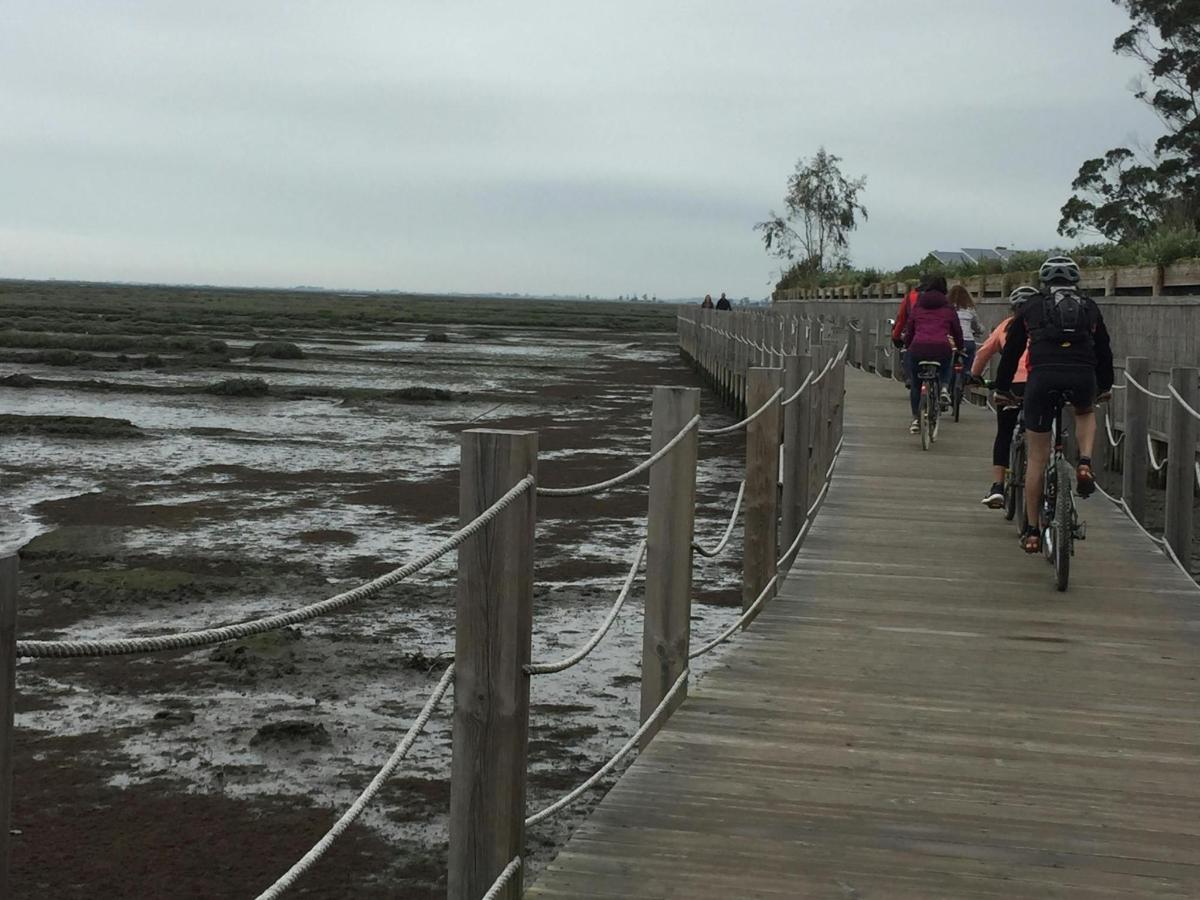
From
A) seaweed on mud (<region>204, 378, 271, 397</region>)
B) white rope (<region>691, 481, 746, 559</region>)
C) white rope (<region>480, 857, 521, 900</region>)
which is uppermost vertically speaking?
white rope (<region>691, 481, 746, 559</region>)

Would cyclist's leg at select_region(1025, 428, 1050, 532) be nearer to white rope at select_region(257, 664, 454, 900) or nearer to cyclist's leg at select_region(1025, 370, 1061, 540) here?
cyclist's leg at select_region(1025, 370, 1061, 540)

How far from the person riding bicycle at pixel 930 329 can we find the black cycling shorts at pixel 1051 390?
25.1ft

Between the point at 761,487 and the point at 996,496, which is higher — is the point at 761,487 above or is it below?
above

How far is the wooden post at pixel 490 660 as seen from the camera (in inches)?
159

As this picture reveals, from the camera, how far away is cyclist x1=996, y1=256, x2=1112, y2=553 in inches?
357

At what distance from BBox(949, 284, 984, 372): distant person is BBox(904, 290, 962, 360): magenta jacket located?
2235mm

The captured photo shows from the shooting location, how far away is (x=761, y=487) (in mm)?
8492

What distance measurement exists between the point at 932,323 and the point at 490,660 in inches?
531

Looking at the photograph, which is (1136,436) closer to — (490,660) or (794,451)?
(794,451)

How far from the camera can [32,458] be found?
20.8 m

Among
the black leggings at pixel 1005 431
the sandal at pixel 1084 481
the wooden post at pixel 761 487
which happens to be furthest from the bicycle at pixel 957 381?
the wooden post at pixel 761 487

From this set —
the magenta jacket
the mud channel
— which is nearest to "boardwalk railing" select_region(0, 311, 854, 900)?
the mud channel

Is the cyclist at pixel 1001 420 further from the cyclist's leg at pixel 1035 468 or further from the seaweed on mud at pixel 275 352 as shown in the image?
the seaweed on mud at pixel 275 352

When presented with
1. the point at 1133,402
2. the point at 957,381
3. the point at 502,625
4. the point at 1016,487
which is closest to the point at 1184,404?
the point at 1133,402
